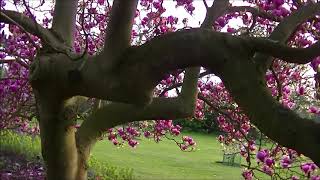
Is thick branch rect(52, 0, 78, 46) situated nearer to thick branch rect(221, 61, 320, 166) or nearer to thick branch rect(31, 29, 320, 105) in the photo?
thick branch rect(31, 29, 320, 105)

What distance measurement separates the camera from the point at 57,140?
4.03 meters

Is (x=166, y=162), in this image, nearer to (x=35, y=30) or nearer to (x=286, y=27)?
(x=35, y=30)

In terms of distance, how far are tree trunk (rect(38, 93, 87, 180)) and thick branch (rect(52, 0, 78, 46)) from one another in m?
0.63

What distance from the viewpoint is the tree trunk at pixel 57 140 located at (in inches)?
150

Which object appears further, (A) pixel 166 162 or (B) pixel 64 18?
(A) pixel 166 162

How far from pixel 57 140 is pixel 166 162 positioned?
9409 millimetres

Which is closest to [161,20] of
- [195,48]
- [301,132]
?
[195,48]

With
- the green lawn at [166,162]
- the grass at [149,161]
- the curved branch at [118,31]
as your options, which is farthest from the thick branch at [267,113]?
the green lawn at [166,162]

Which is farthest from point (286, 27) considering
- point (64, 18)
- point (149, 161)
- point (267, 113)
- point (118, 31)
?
point (149, 161)

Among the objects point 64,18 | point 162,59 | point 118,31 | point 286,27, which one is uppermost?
point 64,18

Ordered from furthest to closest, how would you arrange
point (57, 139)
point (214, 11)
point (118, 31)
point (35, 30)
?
point (214, 11)
point (57, 139)
point (35, 30)
point (118, 31)

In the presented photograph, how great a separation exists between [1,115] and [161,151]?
376 inches

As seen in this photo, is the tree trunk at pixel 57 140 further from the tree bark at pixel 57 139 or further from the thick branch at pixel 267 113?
the thick branch at pixel 267 113

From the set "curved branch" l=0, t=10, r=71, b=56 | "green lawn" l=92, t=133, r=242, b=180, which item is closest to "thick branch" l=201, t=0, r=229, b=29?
"curved branch" l=0, t=10, r=71, b=56
